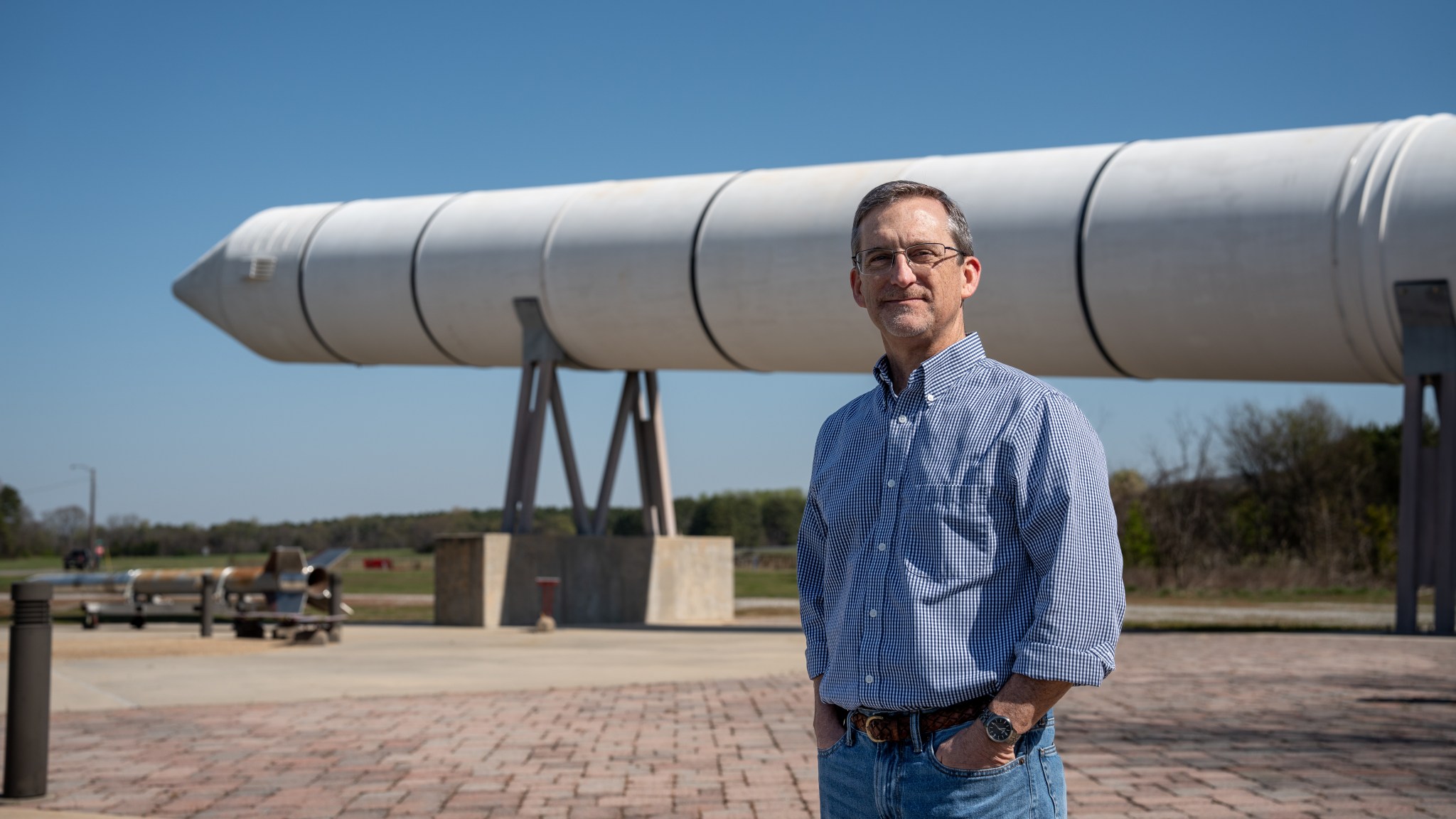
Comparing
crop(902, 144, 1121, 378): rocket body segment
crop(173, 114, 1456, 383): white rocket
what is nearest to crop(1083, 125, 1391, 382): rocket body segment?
crop(173, 114, 1456, 383): white rocket

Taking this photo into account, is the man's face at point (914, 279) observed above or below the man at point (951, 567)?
above

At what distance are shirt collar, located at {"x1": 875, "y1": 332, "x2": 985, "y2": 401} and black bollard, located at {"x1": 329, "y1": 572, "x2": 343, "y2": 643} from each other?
12.4 metres

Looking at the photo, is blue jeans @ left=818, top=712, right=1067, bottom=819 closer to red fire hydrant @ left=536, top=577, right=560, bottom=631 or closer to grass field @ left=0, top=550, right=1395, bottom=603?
grass field @ left=0, top=550, right=1395, bottom=603

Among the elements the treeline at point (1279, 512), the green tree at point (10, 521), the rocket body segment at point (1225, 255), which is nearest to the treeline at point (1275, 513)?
the treeline at point (1279, 512)

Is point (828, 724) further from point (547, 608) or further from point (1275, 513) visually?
point (1275, 513)

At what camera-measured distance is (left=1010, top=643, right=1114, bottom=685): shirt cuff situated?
1943 mm

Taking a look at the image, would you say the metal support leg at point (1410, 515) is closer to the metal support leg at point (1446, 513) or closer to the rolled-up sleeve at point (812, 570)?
the metal support leg at point (1446, 513)

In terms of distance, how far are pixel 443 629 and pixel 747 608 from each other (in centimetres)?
895

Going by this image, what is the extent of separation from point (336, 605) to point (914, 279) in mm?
12956

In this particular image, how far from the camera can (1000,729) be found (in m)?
1.97

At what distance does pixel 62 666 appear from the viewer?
428 inches

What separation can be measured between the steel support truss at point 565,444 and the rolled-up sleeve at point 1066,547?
1535 centimetres

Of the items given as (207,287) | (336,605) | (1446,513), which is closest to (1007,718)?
(1446,513)

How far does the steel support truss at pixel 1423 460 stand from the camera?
40.5 ft
